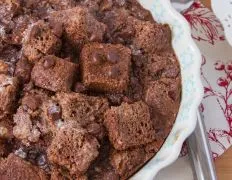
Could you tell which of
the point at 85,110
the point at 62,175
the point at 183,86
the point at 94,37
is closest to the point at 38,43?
the point at 94,37

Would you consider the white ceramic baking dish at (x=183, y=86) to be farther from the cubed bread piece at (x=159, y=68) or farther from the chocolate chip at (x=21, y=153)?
the chocolate chip at (x=21, y=153)

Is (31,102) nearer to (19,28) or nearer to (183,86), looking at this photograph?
(19,28)

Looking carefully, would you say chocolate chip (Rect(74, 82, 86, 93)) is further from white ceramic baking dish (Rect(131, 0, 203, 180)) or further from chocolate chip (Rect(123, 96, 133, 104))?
white ceramic baking dish (Rect(131, 0, 203, 180))

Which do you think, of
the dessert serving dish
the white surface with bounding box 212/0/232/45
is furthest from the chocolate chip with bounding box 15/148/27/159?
the white surface with bounding box 212/0/232/45

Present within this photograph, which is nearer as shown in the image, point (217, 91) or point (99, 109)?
point (99, 109)

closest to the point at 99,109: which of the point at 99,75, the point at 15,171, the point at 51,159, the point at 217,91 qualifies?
the point at 99,75

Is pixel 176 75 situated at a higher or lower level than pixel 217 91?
higher

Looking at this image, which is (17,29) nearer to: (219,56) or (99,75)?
(99,75)
